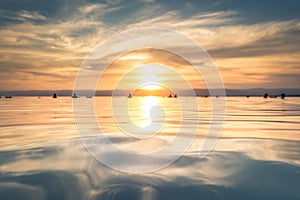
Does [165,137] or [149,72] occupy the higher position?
[149,72]

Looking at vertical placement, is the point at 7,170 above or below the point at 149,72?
below

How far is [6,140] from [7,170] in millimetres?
4229

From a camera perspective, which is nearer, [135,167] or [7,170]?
[7,170]

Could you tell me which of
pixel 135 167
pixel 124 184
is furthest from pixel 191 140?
pixel 124 184

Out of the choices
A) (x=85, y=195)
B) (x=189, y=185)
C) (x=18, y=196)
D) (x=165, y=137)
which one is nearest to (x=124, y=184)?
(x=85, y=195)

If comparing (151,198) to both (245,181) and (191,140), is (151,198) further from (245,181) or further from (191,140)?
(191,140)

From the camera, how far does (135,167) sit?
570 cm

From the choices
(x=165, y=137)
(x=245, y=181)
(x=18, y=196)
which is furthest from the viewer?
(x=165, y=137)

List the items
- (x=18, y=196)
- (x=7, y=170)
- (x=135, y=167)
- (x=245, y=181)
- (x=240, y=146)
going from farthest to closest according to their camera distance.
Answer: (x=240, y=146) → (x=135, y=167) → (x=7, y=170) → (x=245, y=181) → (x=18, y=196)

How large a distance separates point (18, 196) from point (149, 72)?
17571 mm

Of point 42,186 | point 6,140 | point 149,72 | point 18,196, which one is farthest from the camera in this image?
point 149,72

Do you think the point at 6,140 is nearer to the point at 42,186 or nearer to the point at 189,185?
the point at 42,186

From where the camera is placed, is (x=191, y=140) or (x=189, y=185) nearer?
(x=189, y=185)

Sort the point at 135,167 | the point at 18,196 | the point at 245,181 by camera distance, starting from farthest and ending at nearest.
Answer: the point at 135,167
the point at 245,181
the point at 18,196
